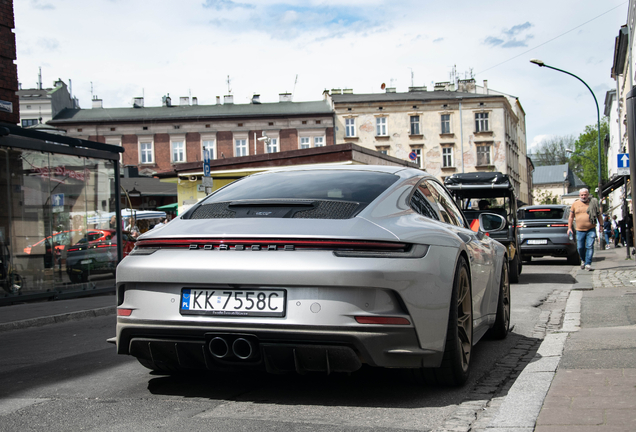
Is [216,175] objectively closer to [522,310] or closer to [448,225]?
[522,310]

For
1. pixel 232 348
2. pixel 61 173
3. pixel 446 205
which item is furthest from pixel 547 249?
pixel 232 348

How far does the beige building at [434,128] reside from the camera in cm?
6794

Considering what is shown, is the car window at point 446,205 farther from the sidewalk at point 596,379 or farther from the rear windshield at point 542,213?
the rear windshield at point 542,213

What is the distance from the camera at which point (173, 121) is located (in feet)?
219

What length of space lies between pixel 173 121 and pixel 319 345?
6539 centimetres

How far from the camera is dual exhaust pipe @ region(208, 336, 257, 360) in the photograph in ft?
12.5

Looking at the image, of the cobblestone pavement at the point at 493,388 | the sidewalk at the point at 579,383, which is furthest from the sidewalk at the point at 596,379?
the cobblestone pavement at the point at 493,388

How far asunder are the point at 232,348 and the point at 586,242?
12840 mm

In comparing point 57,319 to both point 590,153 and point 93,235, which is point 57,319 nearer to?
point 93,235

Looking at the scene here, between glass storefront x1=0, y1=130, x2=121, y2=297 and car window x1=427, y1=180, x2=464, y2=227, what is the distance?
8534 mm

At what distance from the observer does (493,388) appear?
443 cm

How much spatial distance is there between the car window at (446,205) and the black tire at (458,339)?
63cm

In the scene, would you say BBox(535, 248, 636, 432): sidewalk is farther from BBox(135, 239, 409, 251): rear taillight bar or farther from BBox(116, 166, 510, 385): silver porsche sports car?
BBox(135, 239, 409, 251): rear taillight bar

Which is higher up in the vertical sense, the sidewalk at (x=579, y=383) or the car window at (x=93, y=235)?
the car window at (x=93, y=235)
